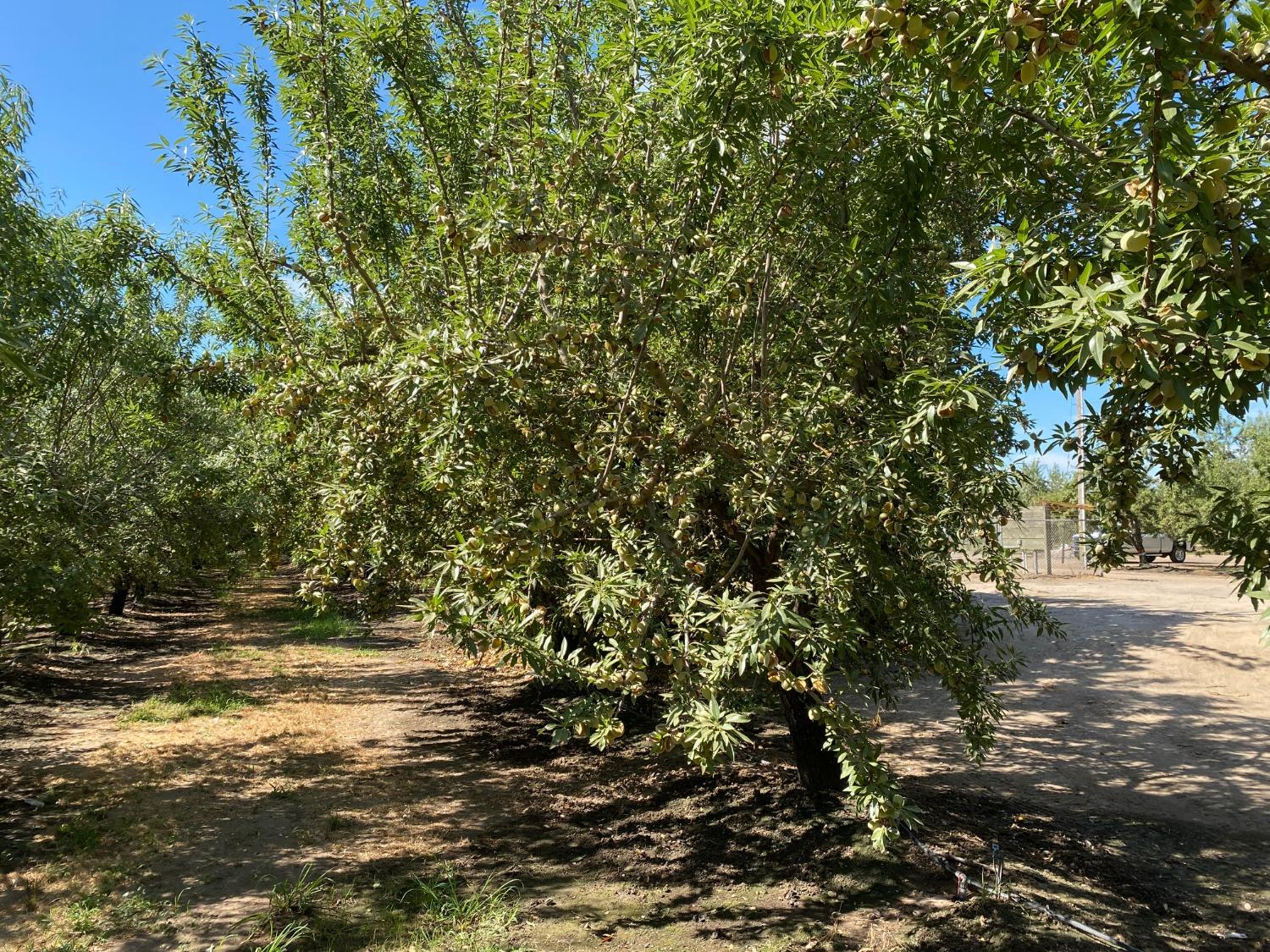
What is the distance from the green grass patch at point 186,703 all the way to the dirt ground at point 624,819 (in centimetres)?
23

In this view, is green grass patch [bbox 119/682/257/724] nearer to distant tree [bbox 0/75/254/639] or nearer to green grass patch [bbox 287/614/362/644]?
distant tree [bbox 0/75/254/639]

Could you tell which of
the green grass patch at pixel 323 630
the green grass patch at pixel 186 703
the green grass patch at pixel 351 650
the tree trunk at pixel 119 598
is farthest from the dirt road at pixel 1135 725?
the tree trunk at pixel 119 598

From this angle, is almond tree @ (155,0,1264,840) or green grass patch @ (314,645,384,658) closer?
almond tree @ (155,0,1264,840)

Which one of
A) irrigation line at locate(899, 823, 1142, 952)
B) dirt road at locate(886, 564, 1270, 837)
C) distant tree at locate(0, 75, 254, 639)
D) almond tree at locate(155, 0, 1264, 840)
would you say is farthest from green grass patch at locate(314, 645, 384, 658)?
irrigation line at locate(899, 823, 1142, 952)

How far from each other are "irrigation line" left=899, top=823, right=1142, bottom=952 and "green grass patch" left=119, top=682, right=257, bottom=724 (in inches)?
367

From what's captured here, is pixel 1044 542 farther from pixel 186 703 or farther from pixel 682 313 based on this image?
pixel 186 703

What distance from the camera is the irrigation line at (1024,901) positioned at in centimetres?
421

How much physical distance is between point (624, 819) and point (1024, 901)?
10.8ft

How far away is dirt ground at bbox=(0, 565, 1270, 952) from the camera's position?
15.5 feet

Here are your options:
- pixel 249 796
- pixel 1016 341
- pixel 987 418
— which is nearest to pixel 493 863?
pixel 249 796

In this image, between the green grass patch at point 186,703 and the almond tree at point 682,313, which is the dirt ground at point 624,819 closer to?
the green grass patch at point 186,703

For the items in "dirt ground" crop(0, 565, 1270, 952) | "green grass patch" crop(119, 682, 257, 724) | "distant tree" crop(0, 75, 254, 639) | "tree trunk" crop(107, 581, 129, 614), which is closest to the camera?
"dirt ground" crop(0, 565, 1270, 952)

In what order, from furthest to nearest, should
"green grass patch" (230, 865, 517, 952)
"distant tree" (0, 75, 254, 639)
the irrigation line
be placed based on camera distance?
1. "distant tree" (0, 75, 254, 639)
2. "green grass patch" (230, 865, 517, 952)
3. the irrigation line

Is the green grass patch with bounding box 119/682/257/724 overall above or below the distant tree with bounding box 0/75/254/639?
below
